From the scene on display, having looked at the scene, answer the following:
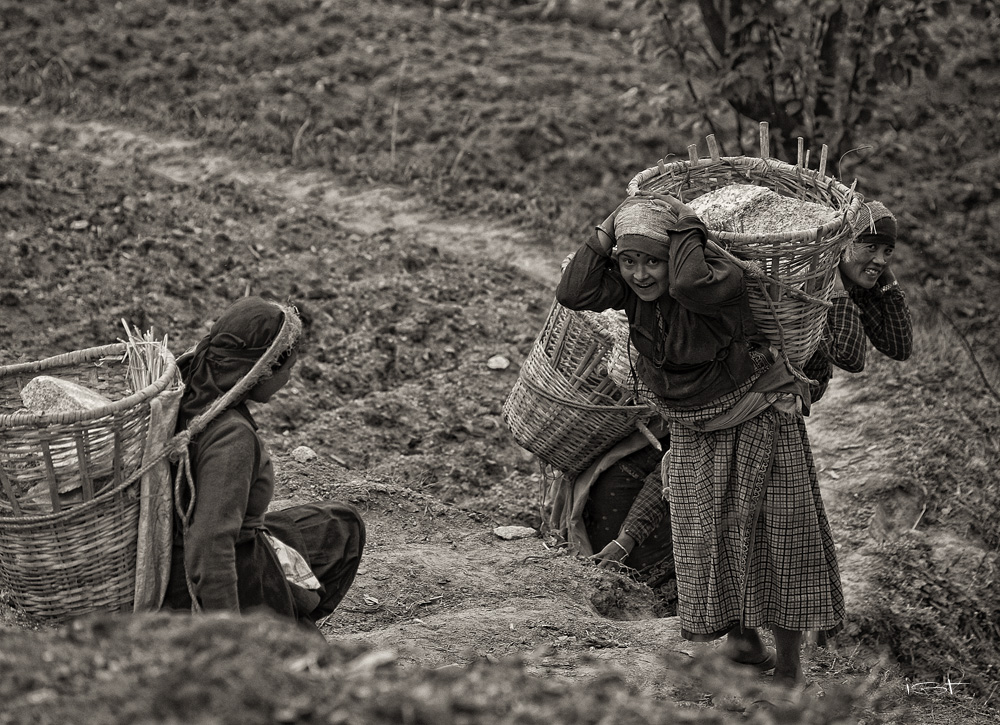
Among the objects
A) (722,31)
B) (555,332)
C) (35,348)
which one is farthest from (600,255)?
(722,31)

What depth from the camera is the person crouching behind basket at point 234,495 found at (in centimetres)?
278

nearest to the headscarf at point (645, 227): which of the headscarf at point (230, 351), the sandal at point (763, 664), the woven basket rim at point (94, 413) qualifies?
the headscarf at point (230, 351)

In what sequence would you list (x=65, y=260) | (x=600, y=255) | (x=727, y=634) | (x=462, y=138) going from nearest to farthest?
(x=600, y=255), (x=727, y=634), (x=65, y=260), (x=462, y=138)

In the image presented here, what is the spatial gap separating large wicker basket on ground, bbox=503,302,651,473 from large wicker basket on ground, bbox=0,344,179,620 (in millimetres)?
1734

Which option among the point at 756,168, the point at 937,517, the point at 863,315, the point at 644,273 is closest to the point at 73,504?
the point at 644,273

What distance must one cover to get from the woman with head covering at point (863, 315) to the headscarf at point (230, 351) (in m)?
1.77

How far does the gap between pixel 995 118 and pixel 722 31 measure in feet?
11.9

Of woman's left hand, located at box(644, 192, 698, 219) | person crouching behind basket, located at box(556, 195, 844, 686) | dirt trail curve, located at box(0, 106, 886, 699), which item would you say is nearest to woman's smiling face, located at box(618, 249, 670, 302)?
person crouching behind basket, located at box(556, 195, 844, 686)

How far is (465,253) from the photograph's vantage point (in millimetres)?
7375

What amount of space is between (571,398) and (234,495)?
1.76 m

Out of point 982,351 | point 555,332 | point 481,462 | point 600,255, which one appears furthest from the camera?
point 982,351

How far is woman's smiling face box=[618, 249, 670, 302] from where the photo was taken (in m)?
3.16

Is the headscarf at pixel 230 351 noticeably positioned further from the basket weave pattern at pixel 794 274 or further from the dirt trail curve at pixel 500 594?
the basket weave pattern at pixel 794 274

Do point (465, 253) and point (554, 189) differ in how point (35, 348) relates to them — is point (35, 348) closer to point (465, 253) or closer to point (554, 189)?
point (465, 253)
